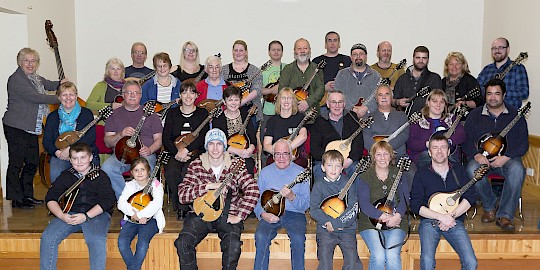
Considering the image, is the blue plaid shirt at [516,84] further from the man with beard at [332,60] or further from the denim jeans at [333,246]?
the denim jeans at [333,246]

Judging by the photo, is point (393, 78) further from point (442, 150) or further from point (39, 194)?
point (39, 194)

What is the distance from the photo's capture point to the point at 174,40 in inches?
298

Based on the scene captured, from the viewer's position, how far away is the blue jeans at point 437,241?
13.8 feet

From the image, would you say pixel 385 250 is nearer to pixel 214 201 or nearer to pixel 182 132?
pixel 214 201

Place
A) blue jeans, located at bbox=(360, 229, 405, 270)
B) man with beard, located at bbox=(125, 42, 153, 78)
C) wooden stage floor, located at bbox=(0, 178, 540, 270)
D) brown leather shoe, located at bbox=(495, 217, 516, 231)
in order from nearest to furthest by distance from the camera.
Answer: blue jeans, located at bbox=(360, 229, 405, 270)
wooden stage floor, located at bbox=(0, 178, 540, 270)
brown leather shoe, located at bbox=(495, 217, 516, 231)
man with beard, located at bbox=(125, 42, 153, 78)

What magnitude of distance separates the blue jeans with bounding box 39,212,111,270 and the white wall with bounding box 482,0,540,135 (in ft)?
14.6

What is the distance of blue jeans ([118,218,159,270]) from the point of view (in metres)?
4.31

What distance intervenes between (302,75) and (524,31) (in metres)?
2.55

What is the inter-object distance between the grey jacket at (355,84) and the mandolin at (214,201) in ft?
5.12

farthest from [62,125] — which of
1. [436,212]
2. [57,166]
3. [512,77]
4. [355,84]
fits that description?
[512,77]

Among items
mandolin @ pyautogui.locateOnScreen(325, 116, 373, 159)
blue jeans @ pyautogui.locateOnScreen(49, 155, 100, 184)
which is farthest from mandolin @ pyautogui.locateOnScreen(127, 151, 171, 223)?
mandolin @ pyautogui.locateOnScreen(325, 116, 373, 159)

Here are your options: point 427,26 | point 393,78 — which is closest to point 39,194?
point 393,78

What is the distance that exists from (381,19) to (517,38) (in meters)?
1.70

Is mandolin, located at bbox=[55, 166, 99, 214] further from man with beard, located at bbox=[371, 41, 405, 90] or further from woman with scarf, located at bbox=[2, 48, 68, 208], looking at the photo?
man with beard, located at bbox=[371, 41, 405, 90]
